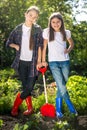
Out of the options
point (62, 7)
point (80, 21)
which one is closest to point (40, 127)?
point (62, 7)

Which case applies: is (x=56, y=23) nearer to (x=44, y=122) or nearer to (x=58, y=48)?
(x=58, y=48)

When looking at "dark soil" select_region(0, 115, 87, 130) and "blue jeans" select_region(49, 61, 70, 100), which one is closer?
"dark soil" select_region(0, 115, 87, 130)

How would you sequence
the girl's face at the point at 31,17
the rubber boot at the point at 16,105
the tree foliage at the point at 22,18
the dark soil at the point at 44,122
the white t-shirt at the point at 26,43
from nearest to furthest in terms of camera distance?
the dark soil at the point at 44,122, the girl's face at the point at 31,17, the white t-shirt at the point at 26,43, the rubber boot at the point at 16,105, the tree foliage at the point at 22,18

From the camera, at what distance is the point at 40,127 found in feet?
17.0

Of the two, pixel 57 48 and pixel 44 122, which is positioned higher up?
pixel 57 48

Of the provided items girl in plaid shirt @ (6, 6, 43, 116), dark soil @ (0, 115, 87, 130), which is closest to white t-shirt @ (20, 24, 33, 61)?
girl in plaid shirt @ (6, 6, 43, 116)

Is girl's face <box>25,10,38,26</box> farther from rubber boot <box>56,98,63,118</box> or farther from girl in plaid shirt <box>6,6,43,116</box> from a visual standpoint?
rubber boot <box>56,98,63,118</box>

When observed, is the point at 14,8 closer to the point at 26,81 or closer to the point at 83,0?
the point at 83,0

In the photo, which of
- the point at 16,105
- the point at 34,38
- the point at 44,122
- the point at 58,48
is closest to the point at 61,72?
the point at 58,48

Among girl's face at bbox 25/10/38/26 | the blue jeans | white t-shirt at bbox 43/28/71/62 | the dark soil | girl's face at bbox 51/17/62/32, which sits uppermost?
girl's face at bbox 25/10/38/26

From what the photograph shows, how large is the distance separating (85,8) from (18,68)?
1067cm

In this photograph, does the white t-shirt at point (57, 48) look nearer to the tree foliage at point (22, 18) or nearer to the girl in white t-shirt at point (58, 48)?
the girl in white t-shirt at point (58, 48)

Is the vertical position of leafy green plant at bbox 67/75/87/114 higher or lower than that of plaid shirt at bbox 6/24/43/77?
lower

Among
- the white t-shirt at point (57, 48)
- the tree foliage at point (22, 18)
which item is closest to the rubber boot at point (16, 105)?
the white t-shirt at point (57, 48)
